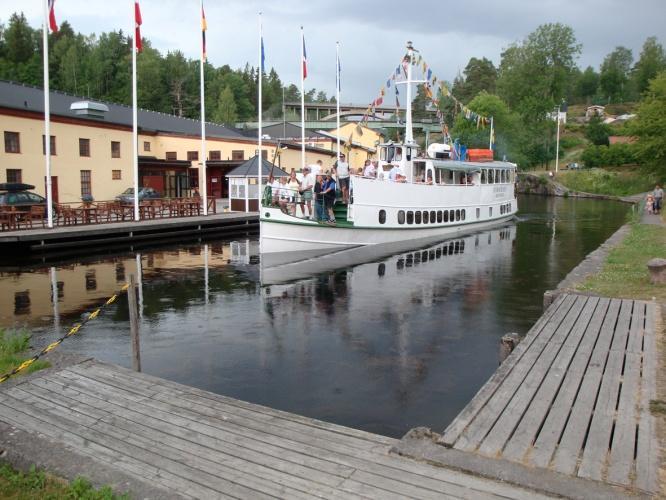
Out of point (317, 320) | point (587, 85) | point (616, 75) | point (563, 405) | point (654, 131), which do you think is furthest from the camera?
point (587, 85)

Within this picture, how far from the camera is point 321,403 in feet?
29.8

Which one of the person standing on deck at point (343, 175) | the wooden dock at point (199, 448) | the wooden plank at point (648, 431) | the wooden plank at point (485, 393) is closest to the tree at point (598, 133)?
the person standing on deck at point (343, 175)

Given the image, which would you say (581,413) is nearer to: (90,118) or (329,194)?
(329,194)

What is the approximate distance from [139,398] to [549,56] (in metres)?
109

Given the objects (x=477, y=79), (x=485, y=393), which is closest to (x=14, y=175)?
(x=485, y=393)

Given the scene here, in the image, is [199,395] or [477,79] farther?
[477,79]

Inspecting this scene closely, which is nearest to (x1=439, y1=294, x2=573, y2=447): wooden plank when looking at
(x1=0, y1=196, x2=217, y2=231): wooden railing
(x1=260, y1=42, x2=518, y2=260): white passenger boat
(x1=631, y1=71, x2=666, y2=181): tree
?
(x1=260, y1=42, x2=518, y2=260): white passenger boat

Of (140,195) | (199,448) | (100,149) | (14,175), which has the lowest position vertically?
(199,448)

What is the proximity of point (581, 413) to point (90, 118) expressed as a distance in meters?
40.6

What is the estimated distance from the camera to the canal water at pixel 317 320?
9641 millimetres

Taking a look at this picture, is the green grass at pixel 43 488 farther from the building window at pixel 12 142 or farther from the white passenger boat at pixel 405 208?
the building window at pixel 12 142

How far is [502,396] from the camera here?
7078 mm

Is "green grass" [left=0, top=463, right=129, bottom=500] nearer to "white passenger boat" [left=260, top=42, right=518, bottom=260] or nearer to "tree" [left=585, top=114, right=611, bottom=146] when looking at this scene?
"white passenger boat" [left=260, top=42, right=518, bottom=260]

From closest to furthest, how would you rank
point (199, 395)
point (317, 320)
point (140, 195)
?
point (199, 395), point (317, 320), point (140, 195)
